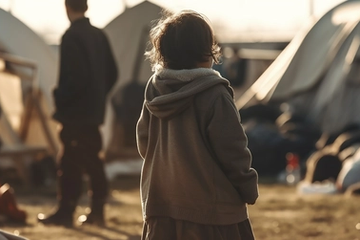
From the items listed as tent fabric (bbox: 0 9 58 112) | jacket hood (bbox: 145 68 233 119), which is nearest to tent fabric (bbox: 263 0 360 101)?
tent fabric (bbox: 0 9 58 112)

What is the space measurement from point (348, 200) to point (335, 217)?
4.87 ft

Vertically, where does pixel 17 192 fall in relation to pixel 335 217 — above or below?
below

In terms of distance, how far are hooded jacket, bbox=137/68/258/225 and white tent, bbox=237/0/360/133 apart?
39.2ft

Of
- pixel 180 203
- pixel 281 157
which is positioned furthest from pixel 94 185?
pixel 281 157

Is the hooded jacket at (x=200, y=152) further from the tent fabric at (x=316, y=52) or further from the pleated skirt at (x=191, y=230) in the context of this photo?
the tent fabric at (x=316, y=52)

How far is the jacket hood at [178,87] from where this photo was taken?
493cm

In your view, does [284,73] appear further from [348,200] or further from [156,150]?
[156,150]

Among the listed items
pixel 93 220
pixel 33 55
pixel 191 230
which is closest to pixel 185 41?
pixel 191 230

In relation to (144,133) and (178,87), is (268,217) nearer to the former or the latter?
(144,133)

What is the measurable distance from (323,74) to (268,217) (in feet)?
29.8

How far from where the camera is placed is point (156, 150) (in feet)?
16.8

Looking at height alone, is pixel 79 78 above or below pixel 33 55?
above

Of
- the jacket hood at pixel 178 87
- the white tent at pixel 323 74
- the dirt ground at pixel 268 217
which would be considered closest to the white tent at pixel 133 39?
the white tent at pixel 323 74

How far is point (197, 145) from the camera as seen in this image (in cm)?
494
